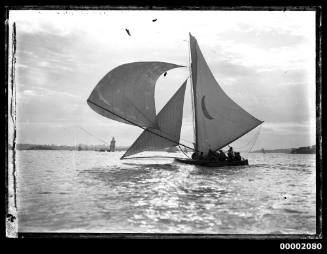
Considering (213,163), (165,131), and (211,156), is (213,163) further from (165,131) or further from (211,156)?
(165,131)

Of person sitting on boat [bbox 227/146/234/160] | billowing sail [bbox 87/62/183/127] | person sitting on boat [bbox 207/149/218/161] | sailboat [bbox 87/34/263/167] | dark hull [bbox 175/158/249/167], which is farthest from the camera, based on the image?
person sitting on boat [bbox 227/146/234/160]

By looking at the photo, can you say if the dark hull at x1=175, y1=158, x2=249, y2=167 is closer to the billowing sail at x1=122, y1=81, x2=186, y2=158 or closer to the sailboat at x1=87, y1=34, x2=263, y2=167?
the sailboat at x1=87, y1=34, x2=263, y2=167

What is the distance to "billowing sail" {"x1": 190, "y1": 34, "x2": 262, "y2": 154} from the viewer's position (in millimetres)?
21578

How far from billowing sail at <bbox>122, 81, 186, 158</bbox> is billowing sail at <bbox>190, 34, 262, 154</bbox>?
1885 mm

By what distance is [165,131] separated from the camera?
77.0 ft

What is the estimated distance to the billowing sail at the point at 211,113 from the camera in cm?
2158

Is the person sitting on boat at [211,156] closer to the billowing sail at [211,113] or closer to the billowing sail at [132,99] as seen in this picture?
the billowing sail at [211,113]

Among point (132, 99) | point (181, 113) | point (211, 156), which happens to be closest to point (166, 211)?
point (132, 99)

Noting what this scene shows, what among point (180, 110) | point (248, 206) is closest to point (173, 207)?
point (248, 206)

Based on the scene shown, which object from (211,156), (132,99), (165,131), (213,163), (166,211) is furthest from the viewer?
(165,131)

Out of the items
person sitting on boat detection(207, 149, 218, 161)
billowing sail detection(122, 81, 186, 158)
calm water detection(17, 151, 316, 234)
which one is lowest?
calm water detection(17, 151, 316, 234)

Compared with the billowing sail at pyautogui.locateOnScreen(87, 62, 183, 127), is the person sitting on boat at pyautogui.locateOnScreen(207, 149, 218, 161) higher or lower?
lower

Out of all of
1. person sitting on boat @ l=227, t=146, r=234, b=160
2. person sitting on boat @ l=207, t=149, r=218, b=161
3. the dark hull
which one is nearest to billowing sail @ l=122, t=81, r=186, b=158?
the dark hull

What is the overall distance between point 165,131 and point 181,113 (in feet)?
6.44
